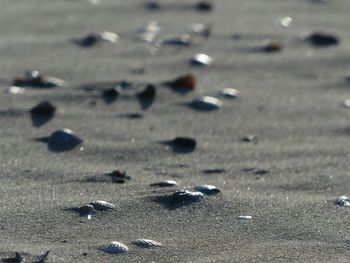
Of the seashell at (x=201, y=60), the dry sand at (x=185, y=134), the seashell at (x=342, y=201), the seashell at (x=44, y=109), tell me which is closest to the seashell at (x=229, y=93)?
the dry sand at (x=185, y=134)

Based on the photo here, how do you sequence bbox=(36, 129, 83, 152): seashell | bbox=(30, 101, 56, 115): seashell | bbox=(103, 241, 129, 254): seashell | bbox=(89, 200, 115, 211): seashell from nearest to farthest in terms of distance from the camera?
bbox=(103, 241, 129, 254): seashell < bbox=(89, 200, 115, 211): seashell < bbox=(36, 129, 83, 152): seashell < bbox=(30, 101, 56, 115): seashell

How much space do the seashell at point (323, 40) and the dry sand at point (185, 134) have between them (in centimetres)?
5

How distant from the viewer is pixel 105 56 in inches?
159


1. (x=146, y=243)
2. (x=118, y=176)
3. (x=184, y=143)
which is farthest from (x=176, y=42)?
(x=146, y=243)

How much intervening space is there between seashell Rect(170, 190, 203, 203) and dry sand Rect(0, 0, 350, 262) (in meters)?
0.03

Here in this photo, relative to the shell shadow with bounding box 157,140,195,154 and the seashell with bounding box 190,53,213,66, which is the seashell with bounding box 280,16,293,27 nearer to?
the seashell with bounding box 190,53,213,66

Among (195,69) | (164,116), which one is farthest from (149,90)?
(195,69)

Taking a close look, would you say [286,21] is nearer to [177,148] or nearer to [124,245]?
[177,148]

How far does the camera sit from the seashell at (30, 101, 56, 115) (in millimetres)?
3316

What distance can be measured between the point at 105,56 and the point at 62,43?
227 millimetres

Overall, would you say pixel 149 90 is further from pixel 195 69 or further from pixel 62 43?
pixel 62 43

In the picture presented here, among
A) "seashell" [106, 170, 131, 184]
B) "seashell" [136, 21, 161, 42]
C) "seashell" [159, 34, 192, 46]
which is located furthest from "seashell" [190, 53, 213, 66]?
"seashell" [106, 170, 131, 184]

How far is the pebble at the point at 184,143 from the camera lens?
310 centimetres

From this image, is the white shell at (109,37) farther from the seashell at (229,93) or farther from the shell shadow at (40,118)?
the shell shadow at (40,118)
